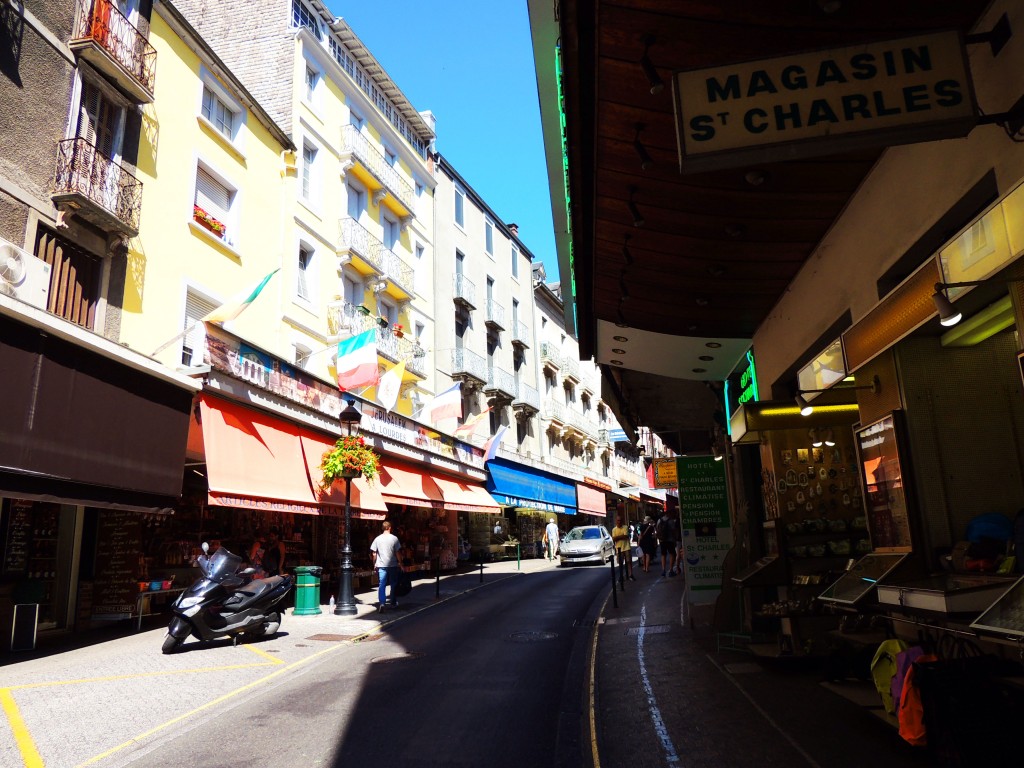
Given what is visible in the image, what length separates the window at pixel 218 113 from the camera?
16516 mm

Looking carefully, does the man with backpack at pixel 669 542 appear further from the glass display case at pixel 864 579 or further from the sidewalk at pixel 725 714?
the glass display case at pixel 864 579

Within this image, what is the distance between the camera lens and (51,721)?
21.5 ft

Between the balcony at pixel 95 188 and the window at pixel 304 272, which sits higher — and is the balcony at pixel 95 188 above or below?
below

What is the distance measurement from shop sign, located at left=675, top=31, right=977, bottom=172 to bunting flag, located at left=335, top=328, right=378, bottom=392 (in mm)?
14171

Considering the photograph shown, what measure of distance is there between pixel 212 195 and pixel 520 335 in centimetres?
2270

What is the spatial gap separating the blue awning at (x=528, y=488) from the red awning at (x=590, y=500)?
1.14 meters

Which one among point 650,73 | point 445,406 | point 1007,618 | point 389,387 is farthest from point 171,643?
point 445,406

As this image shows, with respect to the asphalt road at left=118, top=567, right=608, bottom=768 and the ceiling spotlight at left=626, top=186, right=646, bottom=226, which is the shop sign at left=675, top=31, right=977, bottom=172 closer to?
the ceiling spotlight at left=626, top=186, right=646, bottom=226

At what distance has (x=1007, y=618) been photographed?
3615mm

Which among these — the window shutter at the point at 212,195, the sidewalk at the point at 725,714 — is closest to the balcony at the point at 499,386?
the window shutter at the point at 212,195

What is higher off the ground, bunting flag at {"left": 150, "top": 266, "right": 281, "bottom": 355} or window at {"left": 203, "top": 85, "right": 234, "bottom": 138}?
window at {"left": 203, "top": 85, "right": 234, "bottom": 138}

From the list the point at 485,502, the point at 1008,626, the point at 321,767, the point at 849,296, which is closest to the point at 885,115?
the point at 1008,626

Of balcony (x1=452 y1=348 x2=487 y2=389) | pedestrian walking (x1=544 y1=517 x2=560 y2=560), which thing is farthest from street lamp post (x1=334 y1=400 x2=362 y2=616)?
pedestrian walking (x1=544 y1=517 x2=560 y2=560)

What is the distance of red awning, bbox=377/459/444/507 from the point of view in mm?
19984
